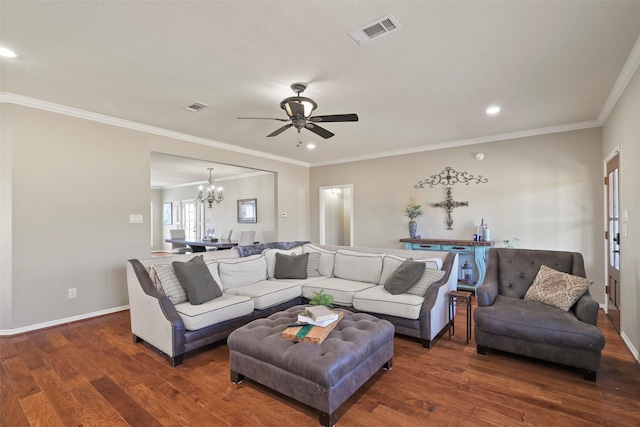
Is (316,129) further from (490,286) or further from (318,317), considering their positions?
(490,286)

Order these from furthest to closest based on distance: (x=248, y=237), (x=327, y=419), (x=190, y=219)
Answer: (x=190, y=219) → (x=248, y=237) → (x=327, y=419)

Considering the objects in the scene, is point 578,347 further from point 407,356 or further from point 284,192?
point 284,192

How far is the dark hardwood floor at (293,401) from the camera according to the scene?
2021 mm

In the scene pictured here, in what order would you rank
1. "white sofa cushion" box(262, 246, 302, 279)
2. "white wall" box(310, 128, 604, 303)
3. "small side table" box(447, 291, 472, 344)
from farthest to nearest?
"white wall" box(310, 128, 604, 303) → "white sofa cushion" box(262, 246, 302, 279) → "small side table" box(447, 291, 472, 344)

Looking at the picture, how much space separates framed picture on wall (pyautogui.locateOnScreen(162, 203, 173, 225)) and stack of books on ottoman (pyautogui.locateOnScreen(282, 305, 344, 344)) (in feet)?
35.6

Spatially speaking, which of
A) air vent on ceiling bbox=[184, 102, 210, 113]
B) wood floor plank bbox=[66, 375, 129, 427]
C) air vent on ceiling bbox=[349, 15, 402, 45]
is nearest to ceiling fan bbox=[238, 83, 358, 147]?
air vent on ceiling bbox=[349, 15, 402, 45]

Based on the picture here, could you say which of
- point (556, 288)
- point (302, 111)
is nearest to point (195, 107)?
point (302, 111)

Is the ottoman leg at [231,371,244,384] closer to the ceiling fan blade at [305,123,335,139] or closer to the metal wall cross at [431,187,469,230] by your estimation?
the ceiling fan blade at [305,123,335,139]

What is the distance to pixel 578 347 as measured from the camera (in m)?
2.45

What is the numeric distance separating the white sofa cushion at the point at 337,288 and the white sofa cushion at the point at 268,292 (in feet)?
0.49

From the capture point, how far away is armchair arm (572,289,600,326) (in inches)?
Result: 99.9

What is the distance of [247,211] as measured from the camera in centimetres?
906

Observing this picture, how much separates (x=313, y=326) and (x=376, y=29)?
2284mm

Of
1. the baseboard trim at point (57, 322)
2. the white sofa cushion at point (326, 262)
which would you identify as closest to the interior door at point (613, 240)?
the white sofa cushion at point (326, 262)
